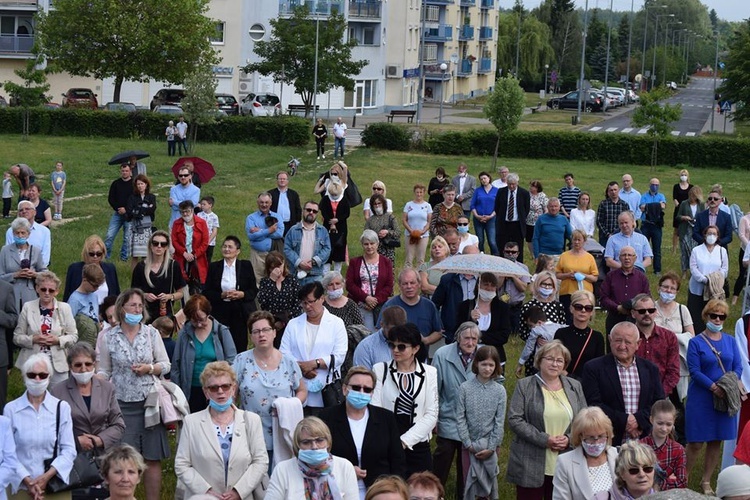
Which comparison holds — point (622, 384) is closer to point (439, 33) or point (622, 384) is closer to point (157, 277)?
point (157, 277)

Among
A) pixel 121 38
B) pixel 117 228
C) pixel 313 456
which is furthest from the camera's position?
pixel 121 38

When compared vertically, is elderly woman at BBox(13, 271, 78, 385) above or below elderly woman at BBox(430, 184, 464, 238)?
below

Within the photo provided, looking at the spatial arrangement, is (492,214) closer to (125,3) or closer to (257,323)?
(257,323)

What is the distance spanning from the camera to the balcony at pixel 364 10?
255 feet

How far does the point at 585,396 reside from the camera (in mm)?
10461

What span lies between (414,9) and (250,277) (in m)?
73.1

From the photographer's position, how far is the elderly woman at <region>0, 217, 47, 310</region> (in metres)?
13.5

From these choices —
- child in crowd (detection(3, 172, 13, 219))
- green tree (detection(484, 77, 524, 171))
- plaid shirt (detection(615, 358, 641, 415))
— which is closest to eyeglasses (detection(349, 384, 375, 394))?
plaid shirt (detection(615, 358, 641, 415))

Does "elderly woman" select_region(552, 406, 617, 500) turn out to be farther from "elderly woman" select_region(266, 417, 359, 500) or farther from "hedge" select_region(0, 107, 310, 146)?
"hedge" select_region(0, 107, 310, 146)

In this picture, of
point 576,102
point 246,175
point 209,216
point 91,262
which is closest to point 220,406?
point 91,262

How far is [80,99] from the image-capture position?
61.3m

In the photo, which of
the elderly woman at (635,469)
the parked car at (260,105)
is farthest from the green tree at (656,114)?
the elderly woman at (635,469)

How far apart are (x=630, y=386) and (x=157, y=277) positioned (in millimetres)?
5989

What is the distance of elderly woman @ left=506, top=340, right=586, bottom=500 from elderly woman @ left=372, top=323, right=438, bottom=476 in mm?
719
